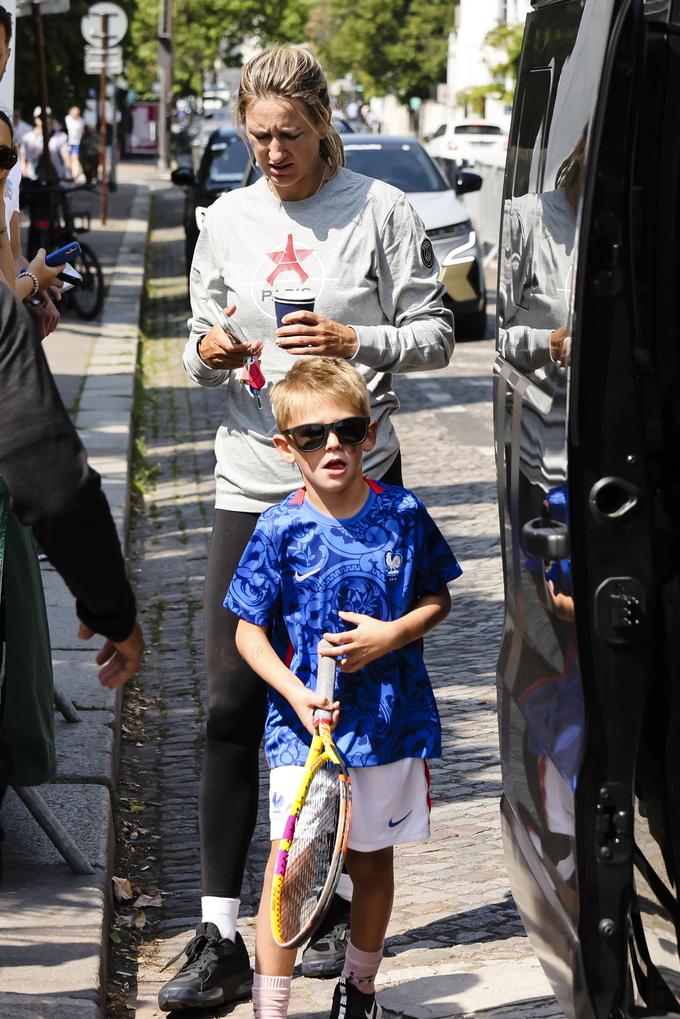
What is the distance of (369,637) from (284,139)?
43.7 inches

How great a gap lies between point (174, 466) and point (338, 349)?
297 inches

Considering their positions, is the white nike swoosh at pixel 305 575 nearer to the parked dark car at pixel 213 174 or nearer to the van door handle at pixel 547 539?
the van door handle at pixel 547 539

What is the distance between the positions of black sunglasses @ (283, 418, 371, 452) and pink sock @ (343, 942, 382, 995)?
105 cm

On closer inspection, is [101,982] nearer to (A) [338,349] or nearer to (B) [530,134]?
(A) [338,349]

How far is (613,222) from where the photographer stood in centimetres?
240

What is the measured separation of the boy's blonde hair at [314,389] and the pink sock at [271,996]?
109 centimetres

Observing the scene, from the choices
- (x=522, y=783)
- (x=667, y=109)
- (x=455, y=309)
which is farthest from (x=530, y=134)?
(x=455, y=309)

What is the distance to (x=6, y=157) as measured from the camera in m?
3.44

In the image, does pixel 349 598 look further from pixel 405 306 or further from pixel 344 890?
pixel 344 890

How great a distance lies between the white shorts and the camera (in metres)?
3.43

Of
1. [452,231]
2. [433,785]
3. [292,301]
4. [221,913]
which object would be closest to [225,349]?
[292,301]

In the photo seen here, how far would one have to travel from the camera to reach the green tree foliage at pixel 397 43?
78.8 m

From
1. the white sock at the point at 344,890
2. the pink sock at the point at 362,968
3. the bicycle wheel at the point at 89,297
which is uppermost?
the pink sock at the point at 362,968

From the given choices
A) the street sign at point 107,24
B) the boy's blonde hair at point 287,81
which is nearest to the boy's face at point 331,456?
the boy's blonde hair at point 287,81
